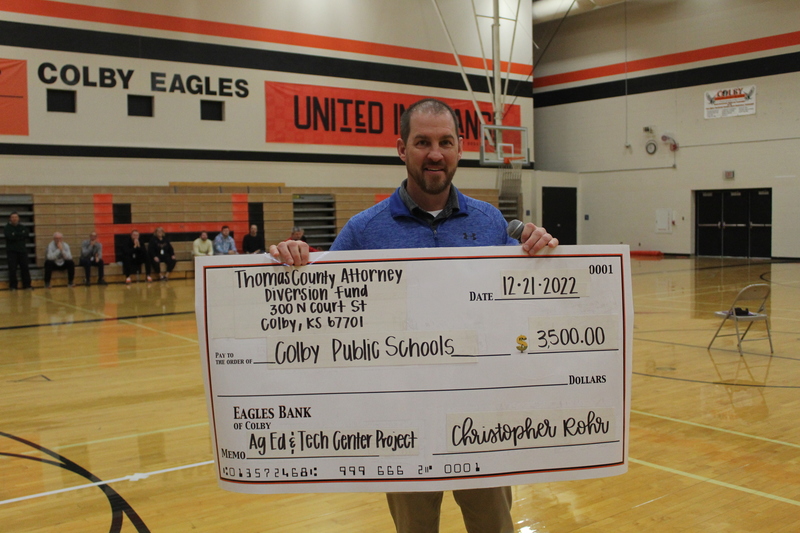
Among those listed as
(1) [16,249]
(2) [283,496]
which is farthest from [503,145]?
(2) [283,496]

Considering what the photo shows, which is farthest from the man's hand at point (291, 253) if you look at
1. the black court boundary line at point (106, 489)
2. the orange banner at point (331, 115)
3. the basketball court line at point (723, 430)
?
the orange banner at point (331, 115)

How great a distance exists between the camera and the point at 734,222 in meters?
22.8

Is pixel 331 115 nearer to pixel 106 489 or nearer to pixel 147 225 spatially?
pixel 147 225

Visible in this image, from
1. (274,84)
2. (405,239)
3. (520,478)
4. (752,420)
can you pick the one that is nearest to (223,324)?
(405,239)

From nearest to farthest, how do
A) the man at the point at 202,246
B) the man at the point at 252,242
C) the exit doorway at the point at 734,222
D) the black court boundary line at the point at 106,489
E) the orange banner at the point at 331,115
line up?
the black court boundary line at the point at 106,489 < the man at the point at 202,246 < the man at the point at 252,242 < the orange banner at the point at 331,115 < the exit doorway at the point at 734,222

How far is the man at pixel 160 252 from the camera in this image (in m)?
17.7

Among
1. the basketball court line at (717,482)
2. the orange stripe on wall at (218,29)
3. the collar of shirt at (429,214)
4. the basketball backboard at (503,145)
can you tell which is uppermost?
the orange stripe on wall at (218,29)

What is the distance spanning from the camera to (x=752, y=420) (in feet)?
17.1

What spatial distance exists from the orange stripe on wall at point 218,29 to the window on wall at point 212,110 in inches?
70.3

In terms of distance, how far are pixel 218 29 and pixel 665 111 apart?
14.6 m

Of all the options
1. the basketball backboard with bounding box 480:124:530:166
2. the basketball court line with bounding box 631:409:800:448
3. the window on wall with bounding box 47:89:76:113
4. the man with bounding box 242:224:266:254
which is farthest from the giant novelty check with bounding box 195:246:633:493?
the basketball backboard with bounding box 480:124:530:166

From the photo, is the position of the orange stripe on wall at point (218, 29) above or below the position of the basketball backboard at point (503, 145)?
above

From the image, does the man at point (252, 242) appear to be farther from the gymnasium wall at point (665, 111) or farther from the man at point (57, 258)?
the gymnasium wall at point (665, 111)

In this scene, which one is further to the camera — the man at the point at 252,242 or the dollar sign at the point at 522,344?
the man at the point at 252,242
